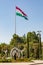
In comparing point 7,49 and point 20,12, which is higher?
point 20,12

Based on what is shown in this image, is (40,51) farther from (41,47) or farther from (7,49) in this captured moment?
(7,49)

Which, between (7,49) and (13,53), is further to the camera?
(7,49)

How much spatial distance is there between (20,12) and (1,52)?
618 inches

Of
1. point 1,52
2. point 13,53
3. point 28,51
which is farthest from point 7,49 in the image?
point 13,53

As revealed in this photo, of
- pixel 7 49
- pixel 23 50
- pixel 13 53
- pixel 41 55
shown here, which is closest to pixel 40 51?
pixel 41 55

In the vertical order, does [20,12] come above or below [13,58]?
above

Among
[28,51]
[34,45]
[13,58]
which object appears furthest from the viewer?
[34,45]

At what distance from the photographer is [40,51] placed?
50.5 m

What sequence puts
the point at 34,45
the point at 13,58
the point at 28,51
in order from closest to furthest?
the point at 13,58, the point at 28,51, the point at 34,45

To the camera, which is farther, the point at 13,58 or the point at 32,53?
the point at 32,53

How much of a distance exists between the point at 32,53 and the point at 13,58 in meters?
15.3

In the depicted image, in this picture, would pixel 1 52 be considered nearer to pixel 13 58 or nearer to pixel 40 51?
pixel 40 51

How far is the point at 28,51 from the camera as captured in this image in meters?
49.6

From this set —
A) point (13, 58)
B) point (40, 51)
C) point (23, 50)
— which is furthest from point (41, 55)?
point (13, 58)
